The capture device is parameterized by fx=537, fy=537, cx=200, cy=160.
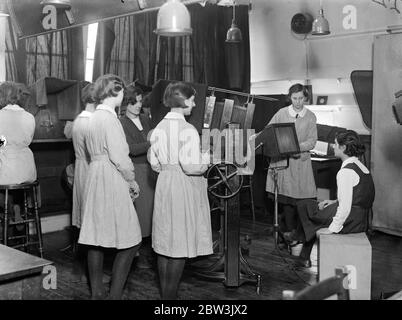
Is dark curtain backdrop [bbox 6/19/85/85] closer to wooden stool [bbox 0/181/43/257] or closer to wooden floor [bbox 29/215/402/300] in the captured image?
wooden stool [bbox 0/181/43/257]

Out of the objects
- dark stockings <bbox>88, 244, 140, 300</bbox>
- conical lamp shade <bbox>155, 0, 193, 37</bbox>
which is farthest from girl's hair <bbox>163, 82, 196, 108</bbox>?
dark stockings <bbox>88, 244, 140, 300</bbox>

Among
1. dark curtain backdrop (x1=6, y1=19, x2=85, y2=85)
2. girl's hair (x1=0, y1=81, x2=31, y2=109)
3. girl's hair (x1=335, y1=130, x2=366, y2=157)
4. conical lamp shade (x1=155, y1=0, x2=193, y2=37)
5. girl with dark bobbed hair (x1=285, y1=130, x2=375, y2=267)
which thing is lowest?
girl with dark bobbed hair (x1=285, y1=130, x2=375, y2=267)

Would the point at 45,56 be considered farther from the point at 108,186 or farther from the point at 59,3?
the point at 108,186

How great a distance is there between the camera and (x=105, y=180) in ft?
11.5

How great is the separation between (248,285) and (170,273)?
820 mm

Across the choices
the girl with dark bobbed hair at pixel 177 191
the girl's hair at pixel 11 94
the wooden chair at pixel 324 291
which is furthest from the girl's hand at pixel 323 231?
the girl's hair at pixel 11 94

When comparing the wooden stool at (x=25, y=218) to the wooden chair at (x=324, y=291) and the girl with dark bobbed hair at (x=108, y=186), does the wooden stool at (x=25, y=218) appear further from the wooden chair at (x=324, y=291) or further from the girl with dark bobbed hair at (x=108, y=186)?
the wooden chair at (x=324, y=291)

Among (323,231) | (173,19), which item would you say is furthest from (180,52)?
(173,19)

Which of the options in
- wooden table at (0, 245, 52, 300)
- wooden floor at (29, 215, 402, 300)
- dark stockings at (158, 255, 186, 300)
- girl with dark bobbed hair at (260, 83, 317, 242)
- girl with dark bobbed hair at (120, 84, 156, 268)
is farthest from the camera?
girl with dark bobbed hair at (260, 83, 317, 242)

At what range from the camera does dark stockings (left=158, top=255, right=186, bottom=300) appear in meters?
3.59

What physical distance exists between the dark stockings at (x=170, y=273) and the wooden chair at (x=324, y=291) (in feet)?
5.92

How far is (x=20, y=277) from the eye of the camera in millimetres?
2146
